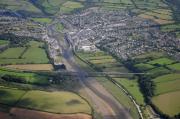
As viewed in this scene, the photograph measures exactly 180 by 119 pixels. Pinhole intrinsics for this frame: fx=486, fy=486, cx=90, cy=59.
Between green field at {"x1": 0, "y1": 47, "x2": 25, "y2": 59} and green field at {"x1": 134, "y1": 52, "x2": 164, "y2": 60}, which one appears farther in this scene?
green field at {"x1": 134, "y1": 52, "x2": 164, "y2": 60}

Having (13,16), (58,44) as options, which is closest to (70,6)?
(13,16)

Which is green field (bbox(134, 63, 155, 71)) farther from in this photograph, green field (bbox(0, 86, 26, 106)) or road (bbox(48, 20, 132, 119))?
green field (bbox(0, 86, 26, 106))

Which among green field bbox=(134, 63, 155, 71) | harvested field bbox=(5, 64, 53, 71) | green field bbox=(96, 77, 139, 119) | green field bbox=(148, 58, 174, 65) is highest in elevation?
harvested field bbox=(5, 64, 53, 71)

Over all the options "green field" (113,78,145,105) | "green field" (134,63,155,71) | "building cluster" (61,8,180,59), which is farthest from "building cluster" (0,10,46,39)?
"green field" (113,78,145,105)

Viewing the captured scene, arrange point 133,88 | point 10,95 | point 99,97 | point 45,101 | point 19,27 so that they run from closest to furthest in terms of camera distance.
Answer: point 45,101 < point 10,95 < point 99,97 < point 133,88 < point 19,27

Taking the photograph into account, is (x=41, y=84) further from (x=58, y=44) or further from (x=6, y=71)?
(x=58, y=44)

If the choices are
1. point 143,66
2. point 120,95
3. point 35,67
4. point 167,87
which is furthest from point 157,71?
point 35,67

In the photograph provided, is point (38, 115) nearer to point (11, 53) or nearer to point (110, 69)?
point (110, 69)

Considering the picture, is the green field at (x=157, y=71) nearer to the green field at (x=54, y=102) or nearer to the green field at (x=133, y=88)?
the green field at (x=133, y=88)
